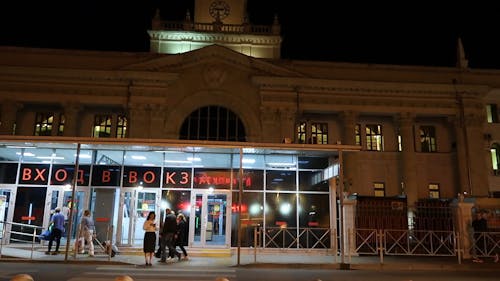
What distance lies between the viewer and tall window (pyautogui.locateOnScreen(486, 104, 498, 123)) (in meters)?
34.7

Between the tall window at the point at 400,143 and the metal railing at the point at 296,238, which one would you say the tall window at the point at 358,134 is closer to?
the tall window at the point at 400,143

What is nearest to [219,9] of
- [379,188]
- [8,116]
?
[8,116]

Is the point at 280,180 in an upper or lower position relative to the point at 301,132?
lower

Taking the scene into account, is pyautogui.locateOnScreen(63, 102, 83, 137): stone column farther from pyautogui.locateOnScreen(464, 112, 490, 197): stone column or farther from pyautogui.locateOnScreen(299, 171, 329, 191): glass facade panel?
pyautogui.locateOnScreen(464, 112, 490, 197): stone column

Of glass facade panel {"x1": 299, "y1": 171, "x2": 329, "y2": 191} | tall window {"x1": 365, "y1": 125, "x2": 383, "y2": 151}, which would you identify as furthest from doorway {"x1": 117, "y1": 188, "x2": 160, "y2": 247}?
tall window {"x1": 365, "y1": 125, "x2": 383, "y2": 151}

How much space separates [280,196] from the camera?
21.2 metres

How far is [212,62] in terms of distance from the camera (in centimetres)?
3134

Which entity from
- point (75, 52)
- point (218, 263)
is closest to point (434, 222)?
point (218, 263)

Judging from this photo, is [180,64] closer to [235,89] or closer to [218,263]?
[235,89]

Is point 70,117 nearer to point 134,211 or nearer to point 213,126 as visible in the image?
point 213,126

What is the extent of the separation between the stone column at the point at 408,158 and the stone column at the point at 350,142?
348 centimetres

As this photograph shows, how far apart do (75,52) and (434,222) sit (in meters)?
27.5

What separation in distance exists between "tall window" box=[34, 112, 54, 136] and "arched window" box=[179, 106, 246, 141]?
32.6 feet

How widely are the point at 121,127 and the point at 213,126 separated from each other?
704cm
